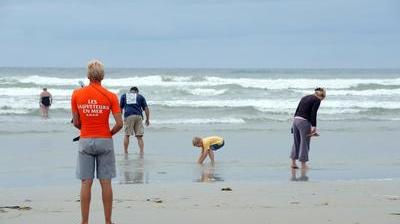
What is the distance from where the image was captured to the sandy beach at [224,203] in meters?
7.41

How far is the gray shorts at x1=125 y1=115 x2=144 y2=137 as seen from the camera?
1491 cm

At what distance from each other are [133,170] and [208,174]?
1309mm

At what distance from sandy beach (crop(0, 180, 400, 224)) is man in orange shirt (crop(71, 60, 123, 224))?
780 millimetres

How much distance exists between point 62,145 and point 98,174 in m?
9.86

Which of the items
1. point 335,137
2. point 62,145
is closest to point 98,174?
point 62,145

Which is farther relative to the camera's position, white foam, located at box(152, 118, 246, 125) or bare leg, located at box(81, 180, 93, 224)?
white foam, located at box(152, 118, 246, 125)

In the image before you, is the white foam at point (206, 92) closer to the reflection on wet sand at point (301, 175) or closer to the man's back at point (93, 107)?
the reflection on wet sand at point (301, 175)

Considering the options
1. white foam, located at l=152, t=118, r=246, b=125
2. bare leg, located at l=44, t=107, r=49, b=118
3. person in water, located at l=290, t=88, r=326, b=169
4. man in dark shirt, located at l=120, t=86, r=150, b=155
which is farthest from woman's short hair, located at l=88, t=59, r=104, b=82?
bare leg, located at l=44, t=107, r=49, b=118

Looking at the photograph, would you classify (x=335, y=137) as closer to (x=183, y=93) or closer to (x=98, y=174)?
(x=98, y=174)

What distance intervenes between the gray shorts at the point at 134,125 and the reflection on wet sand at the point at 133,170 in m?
0.54

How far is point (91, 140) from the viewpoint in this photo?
652 cm

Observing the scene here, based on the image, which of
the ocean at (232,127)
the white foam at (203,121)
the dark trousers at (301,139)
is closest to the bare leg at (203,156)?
the ocean at (232,127)

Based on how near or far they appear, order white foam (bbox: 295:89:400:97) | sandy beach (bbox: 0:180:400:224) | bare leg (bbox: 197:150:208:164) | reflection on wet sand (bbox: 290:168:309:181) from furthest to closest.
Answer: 1. white foam (bbox: 295:89:400:97)
2. bare leg (bbox: 197:150:208:164)
3. reflection on wet sand (bbox: 290:168:309:181)
4. sandy beach (bbox: 0:180:400:224)

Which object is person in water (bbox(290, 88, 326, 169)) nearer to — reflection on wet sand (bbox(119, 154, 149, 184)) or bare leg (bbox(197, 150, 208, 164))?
bare leg (bbox(197, 150, 208, 164))
